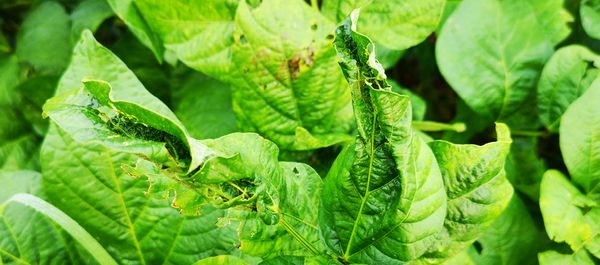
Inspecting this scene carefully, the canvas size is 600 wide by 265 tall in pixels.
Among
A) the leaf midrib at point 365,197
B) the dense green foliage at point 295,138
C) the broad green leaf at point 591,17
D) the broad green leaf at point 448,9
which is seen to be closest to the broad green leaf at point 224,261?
the dense green foliage at point 295,138

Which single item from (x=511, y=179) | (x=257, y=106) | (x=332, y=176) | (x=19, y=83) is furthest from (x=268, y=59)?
(x=19, y=83)

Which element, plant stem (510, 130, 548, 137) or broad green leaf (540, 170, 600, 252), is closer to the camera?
broad green leaf (540, 170, 600, 252)

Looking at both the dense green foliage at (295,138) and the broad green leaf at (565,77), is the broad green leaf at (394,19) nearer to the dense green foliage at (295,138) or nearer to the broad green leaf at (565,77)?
the dense green foliage at (295,138)

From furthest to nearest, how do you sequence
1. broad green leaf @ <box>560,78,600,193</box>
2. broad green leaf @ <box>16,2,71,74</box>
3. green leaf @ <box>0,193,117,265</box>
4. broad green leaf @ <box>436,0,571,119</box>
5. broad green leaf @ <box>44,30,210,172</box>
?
broad green leaf @ <box>16,2,71,74</box>, broad green leaf @ <box>436,0,571,119</box>, broad green leaf @ <box>560,78,600,193</box>, green leaf @ <box>0,193,117,265</box>, broad green leaf @ <box>44,30,210,172</box>

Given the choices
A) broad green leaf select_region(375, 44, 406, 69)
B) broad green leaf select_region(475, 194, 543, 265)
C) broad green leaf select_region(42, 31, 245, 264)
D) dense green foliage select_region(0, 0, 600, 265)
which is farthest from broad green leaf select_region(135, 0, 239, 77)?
broad green leaf select_region(475, 194, 543, 265)

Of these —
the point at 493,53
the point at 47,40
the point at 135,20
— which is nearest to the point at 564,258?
the point at 493,53

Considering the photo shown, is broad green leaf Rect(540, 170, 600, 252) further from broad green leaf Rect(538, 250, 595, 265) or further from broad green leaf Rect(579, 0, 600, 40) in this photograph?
broad green leaf Rect(579, 0, 600, 40)
